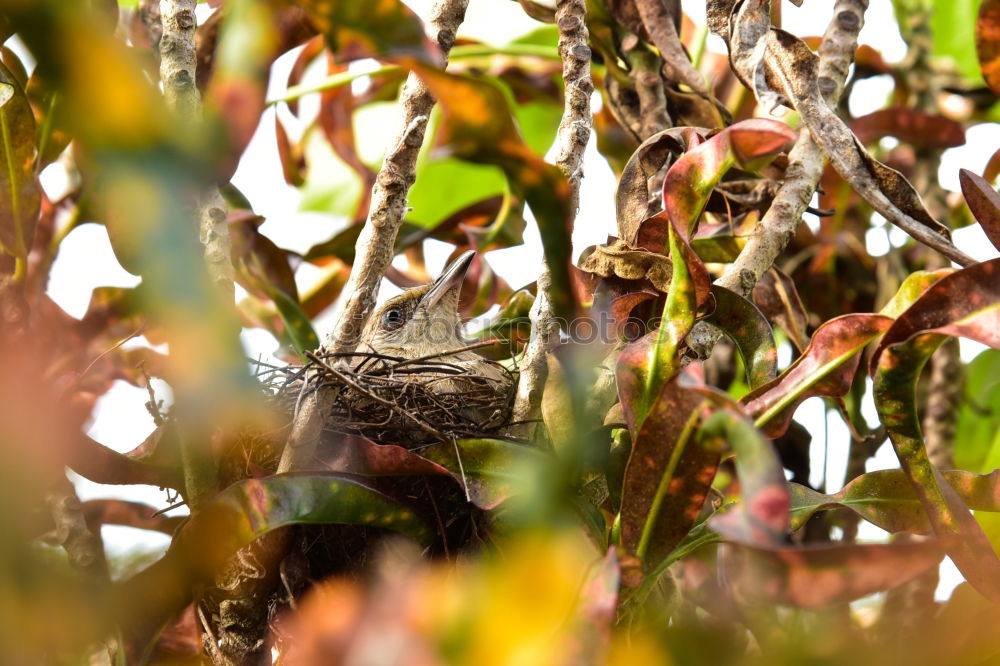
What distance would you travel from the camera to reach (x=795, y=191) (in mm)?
1636

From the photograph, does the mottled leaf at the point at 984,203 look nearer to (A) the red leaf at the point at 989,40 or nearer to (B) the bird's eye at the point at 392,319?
(A) the red leaf at the point at 989,40

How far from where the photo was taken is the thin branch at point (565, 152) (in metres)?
1.41

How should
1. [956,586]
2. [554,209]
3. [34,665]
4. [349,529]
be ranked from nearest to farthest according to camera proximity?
[34,665] < [554,209] < [956,586] < [349,529]

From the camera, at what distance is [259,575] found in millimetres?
1380

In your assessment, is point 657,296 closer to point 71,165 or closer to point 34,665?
point 34,665

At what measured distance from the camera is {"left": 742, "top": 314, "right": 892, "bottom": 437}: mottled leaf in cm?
115

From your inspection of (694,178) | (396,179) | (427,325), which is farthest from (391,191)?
(427,325)

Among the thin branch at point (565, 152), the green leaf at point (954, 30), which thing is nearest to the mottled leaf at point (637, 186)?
the thin branch at point (565, 152)

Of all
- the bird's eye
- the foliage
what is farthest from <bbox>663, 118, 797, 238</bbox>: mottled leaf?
the bird's eye

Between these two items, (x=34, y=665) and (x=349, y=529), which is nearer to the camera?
(x=34, y=665)

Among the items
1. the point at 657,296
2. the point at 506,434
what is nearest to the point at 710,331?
the point at 657,296

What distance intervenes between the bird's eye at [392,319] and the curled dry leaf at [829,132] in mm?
1569

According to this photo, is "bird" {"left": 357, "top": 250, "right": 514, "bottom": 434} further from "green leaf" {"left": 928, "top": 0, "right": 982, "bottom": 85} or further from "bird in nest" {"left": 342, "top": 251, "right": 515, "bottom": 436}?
"green leaf" {"left": 928, "top": 0, "right": 982, "bottom": 85}

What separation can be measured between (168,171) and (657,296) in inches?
37.8
